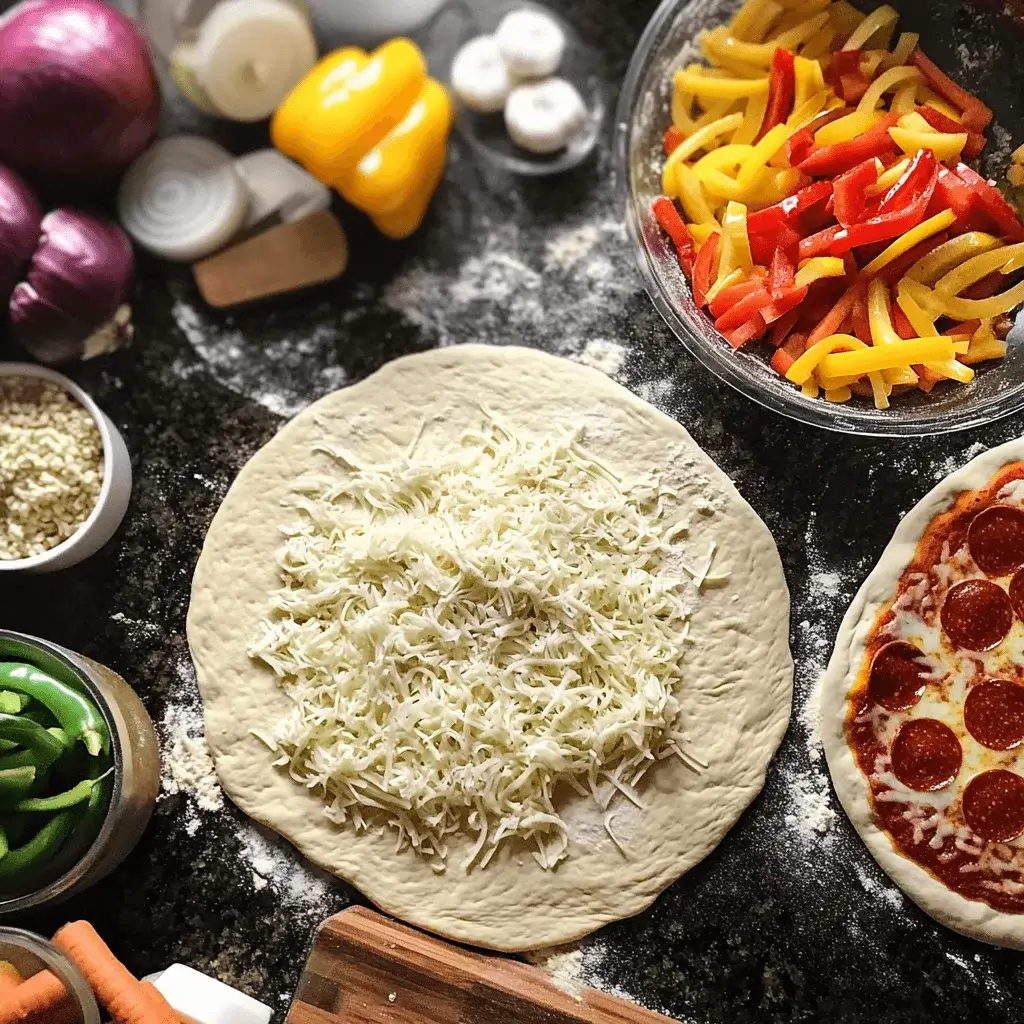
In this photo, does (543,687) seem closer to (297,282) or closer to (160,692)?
(160,692)

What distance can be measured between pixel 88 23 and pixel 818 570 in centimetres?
239

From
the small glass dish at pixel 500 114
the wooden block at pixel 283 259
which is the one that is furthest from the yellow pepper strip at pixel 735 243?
the wooden block at pixel 283 259

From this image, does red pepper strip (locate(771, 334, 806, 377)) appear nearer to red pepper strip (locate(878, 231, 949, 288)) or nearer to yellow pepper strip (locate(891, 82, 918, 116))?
red pepper strip (locate(878, 231, 949, 288))

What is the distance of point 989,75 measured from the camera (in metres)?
2.44

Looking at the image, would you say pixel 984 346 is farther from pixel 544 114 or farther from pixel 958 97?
pixel 544 114

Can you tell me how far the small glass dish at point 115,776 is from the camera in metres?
2.39

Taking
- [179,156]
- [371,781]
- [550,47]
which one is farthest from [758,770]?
→ [179,156]

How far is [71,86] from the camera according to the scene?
253 centimetres

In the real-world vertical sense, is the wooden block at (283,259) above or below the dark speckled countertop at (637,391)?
above

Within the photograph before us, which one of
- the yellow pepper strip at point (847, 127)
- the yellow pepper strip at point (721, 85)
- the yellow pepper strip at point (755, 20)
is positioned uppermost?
the yellow pepper strip at point (755, 20)

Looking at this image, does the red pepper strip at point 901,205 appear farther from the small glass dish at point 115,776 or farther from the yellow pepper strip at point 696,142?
the small glass dish at point 115,776

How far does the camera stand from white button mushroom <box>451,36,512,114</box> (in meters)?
2.82

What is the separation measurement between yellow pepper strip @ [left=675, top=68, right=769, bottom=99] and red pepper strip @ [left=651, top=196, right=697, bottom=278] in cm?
27

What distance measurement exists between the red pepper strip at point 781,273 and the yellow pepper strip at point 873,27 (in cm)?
55
